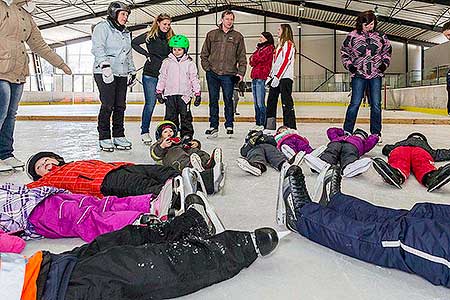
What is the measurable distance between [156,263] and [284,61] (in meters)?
3.88

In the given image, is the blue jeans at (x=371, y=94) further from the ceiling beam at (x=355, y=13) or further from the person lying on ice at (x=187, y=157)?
the ceiling beam at (x=355, y=13)

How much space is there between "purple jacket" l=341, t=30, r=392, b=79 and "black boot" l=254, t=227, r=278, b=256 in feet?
10.7

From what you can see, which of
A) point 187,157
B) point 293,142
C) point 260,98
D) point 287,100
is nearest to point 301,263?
point 187,157

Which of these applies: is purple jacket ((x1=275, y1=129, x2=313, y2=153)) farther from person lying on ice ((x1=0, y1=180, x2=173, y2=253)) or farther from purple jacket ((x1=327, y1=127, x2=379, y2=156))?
person lying on ice ((x1=0, y1=180, x2=173, y2=253))

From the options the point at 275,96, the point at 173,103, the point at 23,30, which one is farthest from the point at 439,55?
the point at 23,30

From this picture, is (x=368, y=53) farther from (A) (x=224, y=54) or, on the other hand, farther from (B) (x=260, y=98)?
(B) (x=260, y=98)

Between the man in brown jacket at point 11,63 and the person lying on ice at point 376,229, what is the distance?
209 centimetres

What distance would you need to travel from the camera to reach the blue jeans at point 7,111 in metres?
2.93

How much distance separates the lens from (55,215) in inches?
65.4

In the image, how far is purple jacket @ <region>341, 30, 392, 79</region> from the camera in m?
4.24

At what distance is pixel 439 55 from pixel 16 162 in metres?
19.0

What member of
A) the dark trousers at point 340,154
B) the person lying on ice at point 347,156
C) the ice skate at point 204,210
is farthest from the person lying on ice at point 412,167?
the ice skate at point 204,210

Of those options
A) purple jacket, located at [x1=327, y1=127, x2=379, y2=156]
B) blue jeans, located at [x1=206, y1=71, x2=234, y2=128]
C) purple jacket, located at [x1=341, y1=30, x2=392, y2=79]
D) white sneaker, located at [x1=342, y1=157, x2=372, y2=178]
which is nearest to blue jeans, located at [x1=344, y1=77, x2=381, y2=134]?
purple jacket, located at [x1=341, y1=30, x2=392, y2=79]

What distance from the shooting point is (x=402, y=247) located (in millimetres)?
1279
